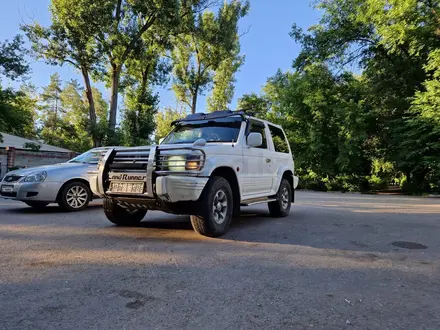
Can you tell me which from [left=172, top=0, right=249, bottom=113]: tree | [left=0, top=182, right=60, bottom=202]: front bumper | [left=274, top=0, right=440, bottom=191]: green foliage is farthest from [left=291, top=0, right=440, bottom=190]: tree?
[left=0, top=182, right=60, bottom=202]: front bumper

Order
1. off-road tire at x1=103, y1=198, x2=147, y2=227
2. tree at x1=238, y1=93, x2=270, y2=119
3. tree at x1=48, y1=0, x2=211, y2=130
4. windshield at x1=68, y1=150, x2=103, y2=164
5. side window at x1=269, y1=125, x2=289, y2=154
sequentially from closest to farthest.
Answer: off-road tire at x1=103, y1=198, x2=147, y2=227, side window at x1=269, y1=125, x2=289, y2=154, windshield at x1=68, y1=150, x2=103, y2=164, tree at x1=48, y1=0, x2=211, y2=130, tree at x1=238, y1=93, x2=270, y2=119

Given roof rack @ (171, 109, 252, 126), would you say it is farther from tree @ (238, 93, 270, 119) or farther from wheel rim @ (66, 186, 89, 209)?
tree @ (238, 93, 270, 119)

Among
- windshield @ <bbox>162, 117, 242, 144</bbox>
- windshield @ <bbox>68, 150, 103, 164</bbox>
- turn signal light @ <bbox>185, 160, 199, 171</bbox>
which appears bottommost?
turn signal light @ <bbox>185, 160, 199, 171</bbox>

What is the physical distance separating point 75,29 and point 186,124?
60.7ft

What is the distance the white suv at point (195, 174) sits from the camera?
193 inches

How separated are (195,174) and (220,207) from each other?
843 mm

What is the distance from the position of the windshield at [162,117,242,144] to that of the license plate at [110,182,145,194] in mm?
1491

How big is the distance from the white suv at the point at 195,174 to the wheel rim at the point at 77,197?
236 centimetres

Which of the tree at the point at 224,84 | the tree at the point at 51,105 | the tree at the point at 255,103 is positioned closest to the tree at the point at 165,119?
the tree at the point at 224,84

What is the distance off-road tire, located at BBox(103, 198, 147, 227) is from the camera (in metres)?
5.98

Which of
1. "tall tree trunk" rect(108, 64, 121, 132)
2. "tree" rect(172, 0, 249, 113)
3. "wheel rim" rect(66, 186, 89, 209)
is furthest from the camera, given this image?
"tree" rect(172, 0, 249, 113)

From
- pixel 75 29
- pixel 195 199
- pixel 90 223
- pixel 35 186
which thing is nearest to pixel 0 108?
pixel 75 29

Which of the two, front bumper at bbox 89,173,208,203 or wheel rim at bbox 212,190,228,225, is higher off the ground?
front bumper at bbox 89,173,208,203

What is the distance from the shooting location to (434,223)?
7.23 meters
